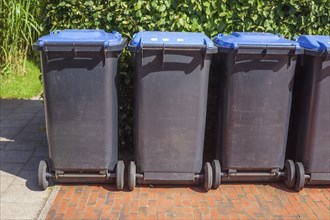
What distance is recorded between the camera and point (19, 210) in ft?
12.7

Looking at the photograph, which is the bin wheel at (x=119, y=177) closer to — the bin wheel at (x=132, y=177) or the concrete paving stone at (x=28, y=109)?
the bin wheel at (x=132, y=177)

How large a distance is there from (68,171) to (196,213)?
4.57ft

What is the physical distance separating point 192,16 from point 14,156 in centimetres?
272

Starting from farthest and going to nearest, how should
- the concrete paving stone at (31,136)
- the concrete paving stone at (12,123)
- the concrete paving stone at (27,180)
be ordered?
the concrete paving stone at (12,123) < the concrete paving stone at (31,136) < the concrete paving stone at (27,180)

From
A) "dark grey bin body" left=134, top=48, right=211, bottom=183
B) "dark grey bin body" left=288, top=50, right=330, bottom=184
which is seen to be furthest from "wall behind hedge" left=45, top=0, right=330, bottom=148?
"dark grey bin body" left=134, top=48, right=211, bottom=183

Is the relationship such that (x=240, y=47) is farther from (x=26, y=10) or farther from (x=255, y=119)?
(x=26, y=10)

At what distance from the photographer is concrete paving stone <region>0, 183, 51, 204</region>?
13.3 ft

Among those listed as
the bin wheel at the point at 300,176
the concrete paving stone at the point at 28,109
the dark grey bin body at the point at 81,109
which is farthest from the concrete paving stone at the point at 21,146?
the bin wheel at the point at 300,176

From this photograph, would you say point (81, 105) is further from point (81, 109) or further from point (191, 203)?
point (191, 203)

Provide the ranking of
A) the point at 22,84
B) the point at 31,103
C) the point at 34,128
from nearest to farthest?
the point at 34,128 → the point at 31,103 → the point at 22,84

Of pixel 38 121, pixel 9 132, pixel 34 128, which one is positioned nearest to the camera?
pixel 9 132

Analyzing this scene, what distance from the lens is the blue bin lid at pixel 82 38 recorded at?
12.5 feet

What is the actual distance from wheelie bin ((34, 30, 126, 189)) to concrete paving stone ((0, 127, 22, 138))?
168 cm

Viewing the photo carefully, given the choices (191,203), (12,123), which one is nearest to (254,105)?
(191,203)
